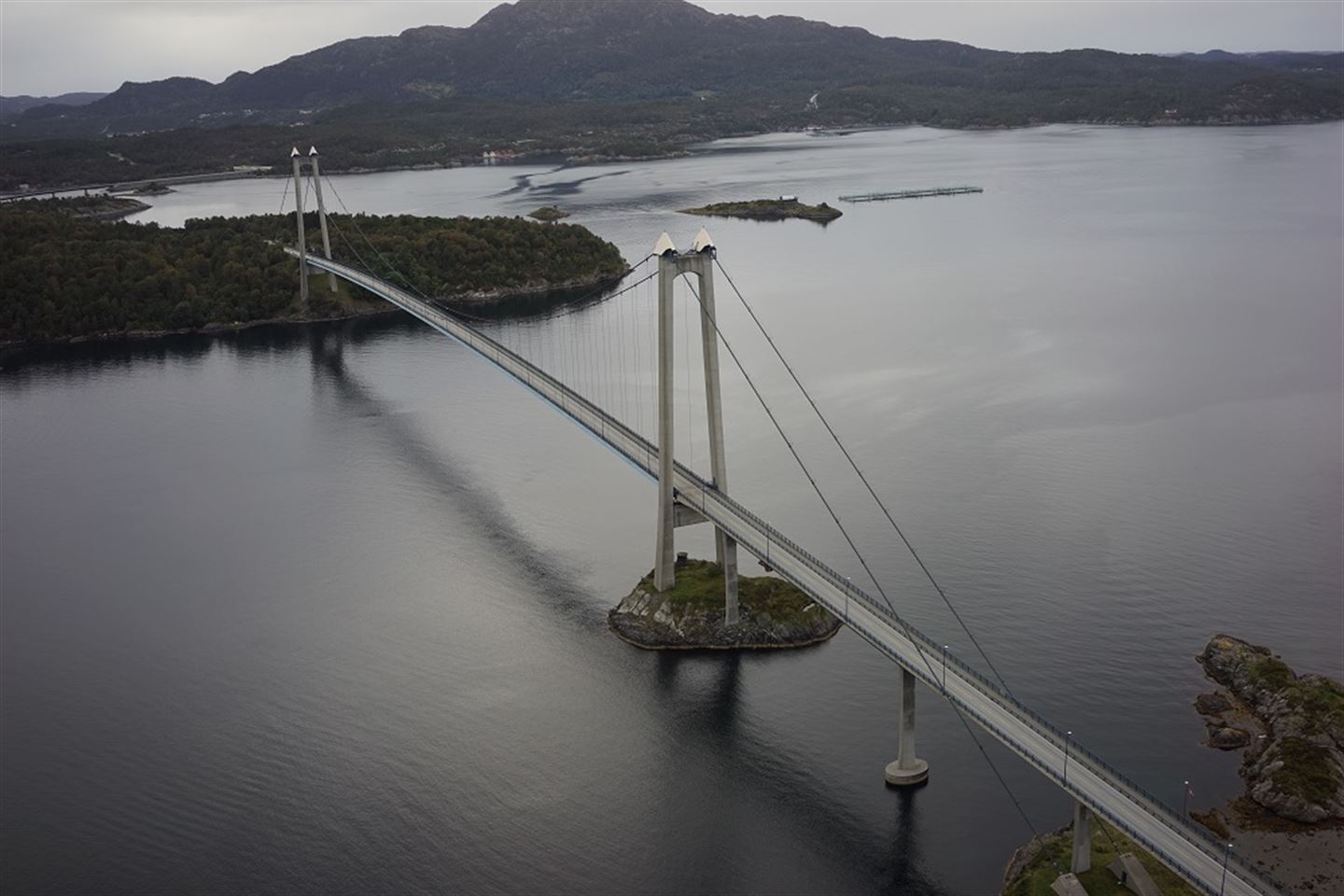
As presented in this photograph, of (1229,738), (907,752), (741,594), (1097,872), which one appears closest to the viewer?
(1097,872)

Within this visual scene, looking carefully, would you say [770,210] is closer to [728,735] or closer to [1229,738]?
[728,735]

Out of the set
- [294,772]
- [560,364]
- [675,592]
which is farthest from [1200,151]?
[294,772]

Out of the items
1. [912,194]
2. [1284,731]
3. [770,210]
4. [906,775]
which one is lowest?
[906,775]

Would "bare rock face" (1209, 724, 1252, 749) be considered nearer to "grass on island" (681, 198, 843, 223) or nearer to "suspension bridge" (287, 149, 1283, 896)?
"suspension bridge" (287, 149, 1283, 896)

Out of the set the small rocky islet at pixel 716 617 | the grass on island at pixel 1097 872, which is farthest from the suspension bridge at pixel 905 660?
the small rocky islet at pixel 716 617

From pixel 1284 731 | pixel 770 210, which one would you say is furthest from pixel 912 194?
pixel 1284 731

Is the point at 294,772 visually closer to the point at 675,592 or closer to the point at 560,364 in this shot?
the point at 675,592

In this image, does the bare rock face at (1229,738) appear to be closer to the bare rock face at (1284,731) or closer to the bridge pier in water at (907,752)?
the bare rock face at (1284,731)
